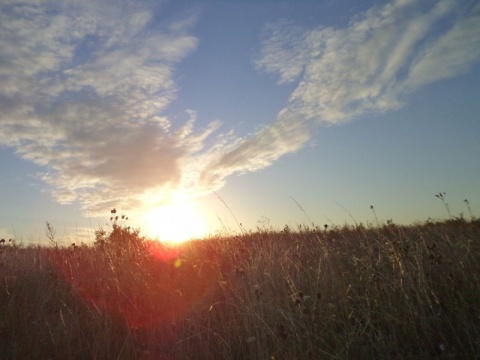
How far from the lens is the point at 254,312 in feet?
13.3

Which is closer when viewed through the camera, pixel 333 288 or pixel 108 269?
pixel 333 288

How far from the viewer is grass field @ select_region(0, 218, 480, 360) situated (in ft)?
11.4

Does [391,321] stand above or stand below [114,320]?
below

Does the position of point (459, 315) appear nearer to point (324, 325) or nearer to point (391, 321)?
point (391, 321)

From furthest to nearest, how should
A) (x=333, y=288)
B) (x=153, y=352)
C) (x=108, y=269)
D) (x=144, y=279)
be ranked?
(x=108, y=269) → (x=144, y=279) → (x=333, y=288) → (x=153, y=352)

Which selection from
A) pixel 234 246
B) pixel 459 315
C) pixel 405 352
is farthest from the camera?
pixel 234 246

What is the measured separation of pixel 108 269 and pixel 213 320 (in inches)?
117

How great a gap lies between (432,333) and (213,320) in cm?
254

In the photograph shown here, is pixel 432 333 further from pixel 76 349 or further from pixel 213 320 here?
pixel 76 349

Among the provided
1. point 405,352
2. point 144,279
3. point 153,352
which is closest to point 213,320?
point 153,352

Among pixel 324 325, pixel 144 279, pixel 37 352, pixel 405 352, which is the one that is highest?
pixel 144 279

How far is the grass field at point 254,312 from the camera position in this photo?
11.4ft

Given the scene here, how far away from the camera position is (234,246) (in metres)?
8.69

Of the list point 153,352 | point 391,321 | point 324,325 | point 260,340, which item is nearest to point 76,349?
point 153,352
